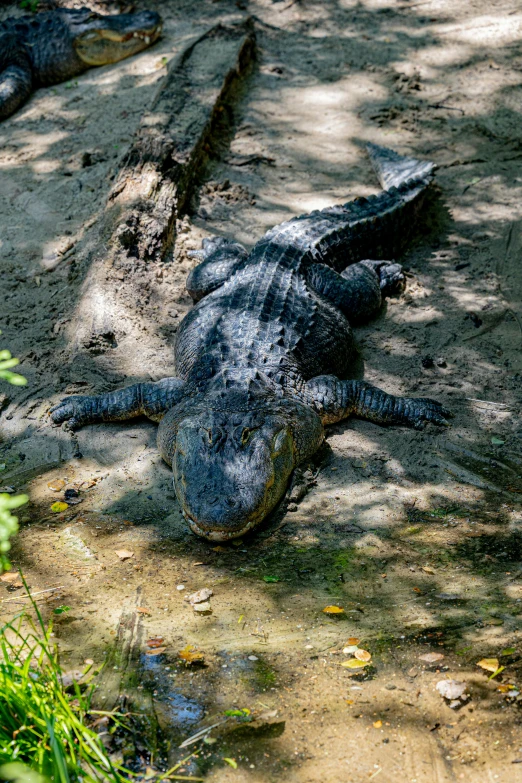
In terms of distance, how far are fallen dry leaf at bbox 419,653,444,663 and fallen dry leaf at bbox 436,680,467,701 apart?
0.45 ft

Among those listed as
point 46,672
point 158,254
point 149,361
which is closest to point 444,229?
point 158,254

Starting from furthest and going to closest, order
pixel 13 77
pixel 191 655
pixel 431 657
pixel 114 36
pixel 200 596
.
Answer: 1. pixel 114 36
2. pixel 13 77
3. pixel 200 596
4. pixel 191 655
5. pixel 431 657

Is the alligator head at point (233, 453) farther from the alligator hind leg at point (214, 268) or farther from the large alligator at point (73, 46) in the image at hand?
the large alligator at point (73, 46)

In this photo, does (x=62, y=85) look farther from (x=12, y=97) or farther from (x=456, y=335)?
(x=456, y=335)

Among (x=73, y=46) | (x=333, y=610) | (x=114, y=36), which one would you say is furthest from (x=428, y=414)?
(x=73, y=46)

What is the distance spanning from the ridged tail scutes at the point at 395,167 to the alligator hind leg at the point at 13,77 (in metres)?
4.70

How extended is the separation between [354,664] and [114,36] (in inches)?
374

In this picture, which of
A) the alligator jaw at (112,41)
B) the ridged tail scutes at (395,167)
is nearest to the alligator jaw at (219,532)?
the ridged tail scutes at (395,167)

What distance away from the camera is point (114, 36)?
10094mm

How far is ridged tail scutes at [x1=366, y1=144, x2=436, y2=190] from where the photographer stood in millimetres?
7309

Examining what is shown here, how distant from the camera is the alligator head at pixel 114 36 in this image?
1011 cm

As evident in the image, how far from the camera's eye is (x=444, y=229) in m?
7.17

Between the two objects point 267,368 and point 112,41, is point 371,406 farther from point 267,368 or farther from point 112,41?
point 112,41

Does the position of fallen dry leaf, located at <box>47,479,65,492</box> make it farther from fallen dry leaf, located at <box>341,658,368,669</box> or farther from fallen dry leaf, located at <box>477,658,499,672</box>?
fallen dry leaf, located at <box>477,658,499,672</box>
